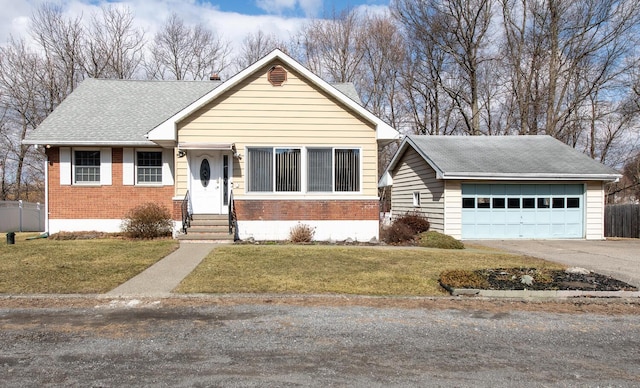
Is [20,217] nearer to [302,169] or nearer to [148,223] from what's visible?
[148,223]

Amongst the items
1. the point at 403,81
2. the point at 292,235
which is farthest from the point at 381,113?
the point at 292,235

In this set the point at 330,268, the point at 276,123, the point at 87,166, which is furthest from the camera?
the point at 87,166

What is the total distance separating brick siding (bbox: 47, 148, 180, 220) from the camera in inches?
627

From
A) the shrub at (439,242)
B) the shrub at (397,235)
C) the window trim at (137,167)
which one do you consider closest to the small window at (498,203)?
the shrub at (439,242)

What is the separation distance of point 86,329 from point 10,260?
250 inches

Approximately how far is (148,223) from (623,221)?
22.8 m

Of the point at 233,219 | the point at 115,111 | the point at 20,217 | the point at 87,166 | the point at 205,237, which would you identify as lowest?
the point at 205,237

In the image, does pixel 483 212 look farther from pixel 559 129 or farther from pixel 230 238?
pixel 559 129

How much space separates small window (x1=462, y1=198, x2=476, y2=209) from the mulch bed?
29.4ft

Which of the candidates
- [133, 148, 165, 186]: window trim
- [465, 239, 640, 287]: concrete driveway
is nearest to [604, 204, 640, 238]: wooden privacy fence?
[465, 239, 640, 287]: concrete driveway

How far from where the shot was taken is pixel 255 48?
125 feet

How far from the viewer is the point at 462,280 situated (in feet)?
26.5

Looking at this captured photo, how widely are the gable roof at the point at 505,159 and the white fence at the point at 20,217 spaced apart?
19.1 m

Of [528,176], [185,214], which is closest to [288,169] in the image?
[185,214]
